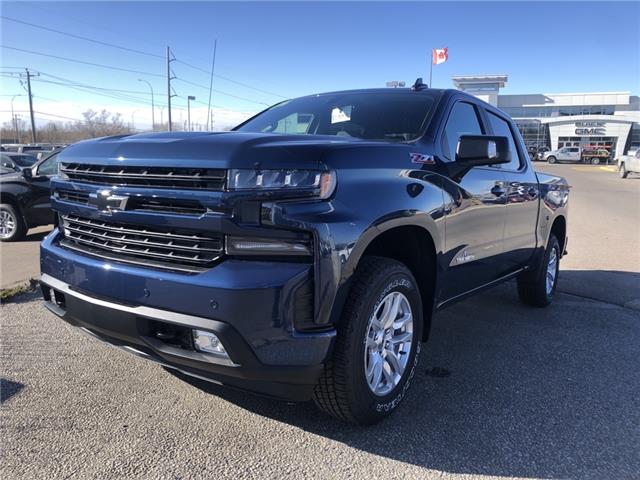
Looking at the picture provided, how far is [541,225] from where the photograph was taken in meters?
5.10

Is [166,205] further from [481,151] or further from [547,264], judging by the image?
[547,264]

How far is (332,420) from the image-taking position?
2992 millimetres

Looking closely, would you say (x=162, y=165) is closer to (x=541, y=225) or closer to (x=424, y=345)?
(x=424, y=345)

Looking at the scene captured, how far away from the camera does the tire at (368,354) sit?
100 inches

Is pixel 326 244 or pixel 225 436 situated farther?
pixel 225 436

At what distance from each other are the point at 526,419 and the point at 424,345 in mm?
1259

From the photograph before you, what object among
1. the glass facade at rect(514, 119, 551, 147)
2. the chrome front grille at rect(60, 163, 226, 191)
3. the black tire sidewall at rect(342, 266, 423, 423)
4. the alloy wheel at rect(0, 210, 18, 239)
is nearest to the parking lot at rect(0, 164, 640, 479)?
the black tire sidewall at rect(342, 266, 423, 423)

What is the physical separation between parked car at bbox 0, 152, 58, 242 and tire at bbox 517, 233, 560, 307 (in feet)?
25.0

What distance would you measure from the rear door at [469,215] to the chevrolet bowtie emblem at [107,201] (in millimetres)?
1850

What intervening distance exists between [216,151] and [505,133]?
334cm

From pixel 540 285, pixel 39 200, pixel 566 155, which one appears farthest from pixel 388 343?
pixel 566 155

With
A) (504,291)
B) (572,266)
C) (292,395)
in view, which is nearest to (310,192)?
(292,395)

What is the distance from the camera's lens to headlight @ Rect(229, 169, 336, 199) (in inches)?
91.3

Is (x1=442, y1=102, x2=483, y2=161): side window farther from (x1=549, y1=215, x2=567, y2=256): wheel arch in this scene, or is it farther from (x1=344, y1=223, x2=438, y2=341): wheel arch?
(x1=549, y1=215, x2=567, y2=256): wheel arch
